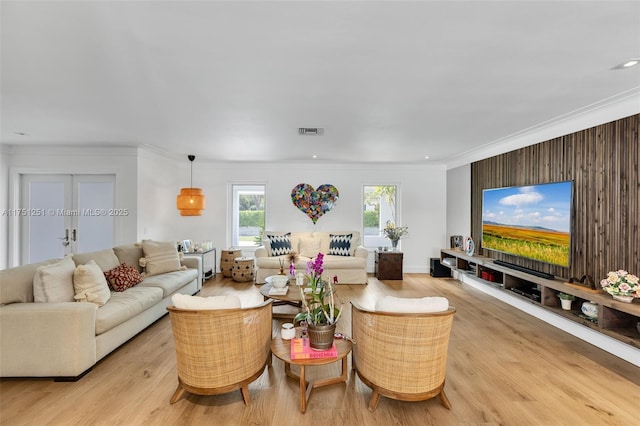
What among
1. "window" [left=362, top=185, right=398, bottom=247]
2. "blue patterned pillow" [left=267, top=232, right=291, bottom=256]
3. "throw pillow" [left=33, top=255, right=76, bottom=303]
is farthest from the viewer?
"window" [left=362, top=185, right=398, bottom=247]

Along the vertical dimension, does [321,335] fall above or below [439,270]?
above

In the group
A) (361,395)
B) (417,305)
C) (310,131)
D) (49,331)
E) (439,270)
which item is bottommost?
(361,395)

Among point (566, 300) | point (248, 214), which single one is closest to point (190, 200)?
point (248, 214)

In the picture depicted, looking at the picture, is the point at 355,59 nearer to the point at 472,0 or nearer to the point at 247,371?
the point at 472,0

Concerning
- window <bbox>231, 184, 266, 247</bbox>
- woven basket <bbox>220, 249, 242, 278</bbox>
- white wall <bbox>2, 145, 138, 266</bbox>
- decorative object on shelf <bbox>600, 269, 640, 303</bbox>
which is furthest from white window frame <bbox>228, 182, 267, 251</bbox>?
decorative object on shelf <bbox>600, 269, 640, 303</bbox>

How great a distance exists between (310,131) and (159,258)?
284cm

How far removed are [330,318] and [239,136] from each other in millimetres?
3040

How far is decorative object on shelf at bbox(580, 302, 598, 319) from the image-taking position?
3.04 meters

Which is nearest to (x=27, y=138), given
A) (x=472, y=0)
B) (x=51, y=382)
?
(x=51, y=382)

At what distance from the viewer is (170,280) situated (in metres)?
4.01

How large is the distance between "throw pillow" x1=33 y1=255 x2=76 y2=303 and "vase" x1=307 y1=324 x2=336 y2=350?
91.7 inches

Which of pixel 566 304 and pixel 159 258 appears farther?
pixel 159 258

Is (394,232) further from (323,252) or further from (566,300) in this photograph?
(566,300)

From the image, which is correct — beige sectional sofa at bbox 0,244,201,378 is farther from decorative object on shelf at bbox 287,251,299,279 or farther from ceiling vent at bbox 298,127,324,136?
ceiling vent at bbox 298,127,324,136
